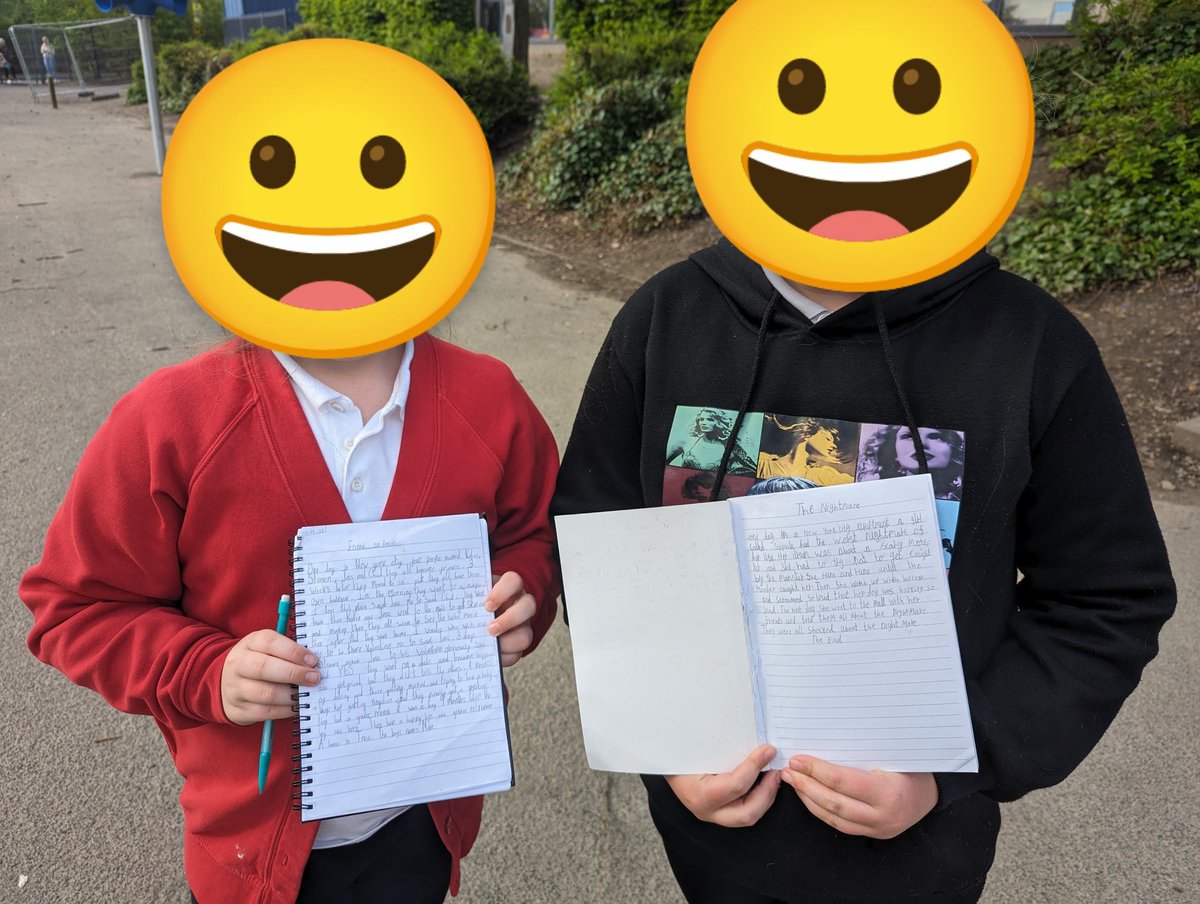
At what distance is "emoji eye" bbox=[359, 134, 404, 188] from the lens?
37.6 inches

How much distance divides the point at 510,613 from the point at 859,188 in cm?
65

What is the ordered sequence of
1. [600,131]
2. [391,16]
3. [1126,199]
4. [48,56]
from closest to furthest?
[1126,199], [600,131], [48,56], [391,16]

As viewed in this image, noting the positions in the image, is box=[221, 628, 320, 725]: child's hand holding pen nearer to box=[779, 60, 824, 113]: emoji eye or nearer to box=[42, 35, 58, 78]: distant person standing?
box=[779, 60, 824, 113]: emoji eye

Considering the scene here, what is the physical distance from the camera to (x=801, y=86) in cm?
91

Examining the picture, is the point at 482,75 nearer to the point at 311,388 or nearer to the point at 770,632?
the point at 311,388

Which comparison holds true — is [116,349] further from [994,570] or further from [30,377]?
[994,570]

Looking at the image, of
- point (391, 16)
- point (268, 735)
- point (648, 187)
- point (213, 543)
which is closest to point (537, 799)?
point (268, 735)

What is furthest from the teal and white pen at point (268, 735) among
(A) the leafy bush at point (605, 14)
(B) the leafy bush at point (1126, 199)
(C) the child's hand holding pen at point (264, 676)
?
(A) the leafy bush at point (605, 14)

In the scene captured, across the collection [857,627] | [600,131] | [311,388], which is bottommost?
[600,131]

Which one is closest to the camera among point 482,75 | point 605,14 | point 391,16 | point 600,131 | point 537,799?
point 537,799

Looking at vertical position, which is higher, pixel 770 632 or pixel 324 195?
pixel 324 195

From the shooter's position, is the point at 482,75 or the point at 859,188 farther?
the point at 482,75

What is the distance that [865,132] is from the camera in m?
0.90

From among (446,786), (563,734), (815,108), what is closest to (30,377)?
(563,734)
